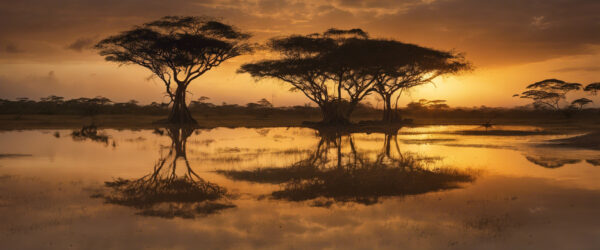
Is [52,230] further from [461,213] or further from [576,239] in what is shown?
[576,239]

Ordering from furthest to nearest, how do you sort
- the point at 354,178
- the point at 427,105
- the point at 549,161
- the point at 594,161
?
the point at 427,105 → the point at 549,161 → the point at 594,161 → the point at 354,178

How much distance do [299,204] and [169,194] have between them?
2906mm

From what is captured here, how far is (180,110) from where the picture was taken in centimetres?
4997

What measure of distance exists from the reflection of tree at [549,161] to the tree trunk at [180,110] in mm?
37838

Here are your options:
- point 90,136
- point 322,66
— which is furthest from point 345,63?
point 90,136

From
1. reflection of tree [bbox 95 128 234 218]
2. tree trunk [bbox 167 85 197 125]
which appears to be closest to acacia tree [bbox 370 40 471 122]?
tree trunk [bbox 167 85 197 125]

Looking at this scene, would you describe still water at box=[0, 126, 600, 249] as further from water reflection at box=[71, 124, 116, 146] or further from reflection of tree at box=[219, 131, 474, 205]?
water reflection at box=[71, 124, 116, 146]

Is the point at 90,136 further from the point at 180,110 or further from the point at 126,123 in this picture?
the point at 126,123

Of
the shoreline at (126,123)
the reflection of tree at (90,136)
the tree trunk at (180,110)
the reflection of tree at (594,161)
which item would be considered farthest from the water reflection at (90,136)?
the reflection of tree at (594,161)

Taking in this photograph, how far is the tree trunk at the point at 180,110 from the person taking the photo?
49.5m

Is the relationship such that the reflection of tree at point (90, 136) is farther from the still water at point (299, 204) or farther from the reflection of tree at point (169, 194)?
the reflection of tree at point (169, 194)

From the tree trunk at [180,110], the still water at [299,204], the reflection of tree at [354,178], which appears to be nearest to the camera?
the still water at [299,204]

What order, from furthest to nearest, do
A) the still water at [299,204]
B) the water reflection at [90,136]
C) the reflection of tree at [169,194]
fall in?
1. the water reflection at [90,136]
2. the reflection of tree at [169,194]
3. the still water at [299,204]

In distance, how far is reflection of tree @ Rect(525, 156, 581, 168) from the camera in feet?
50.3
